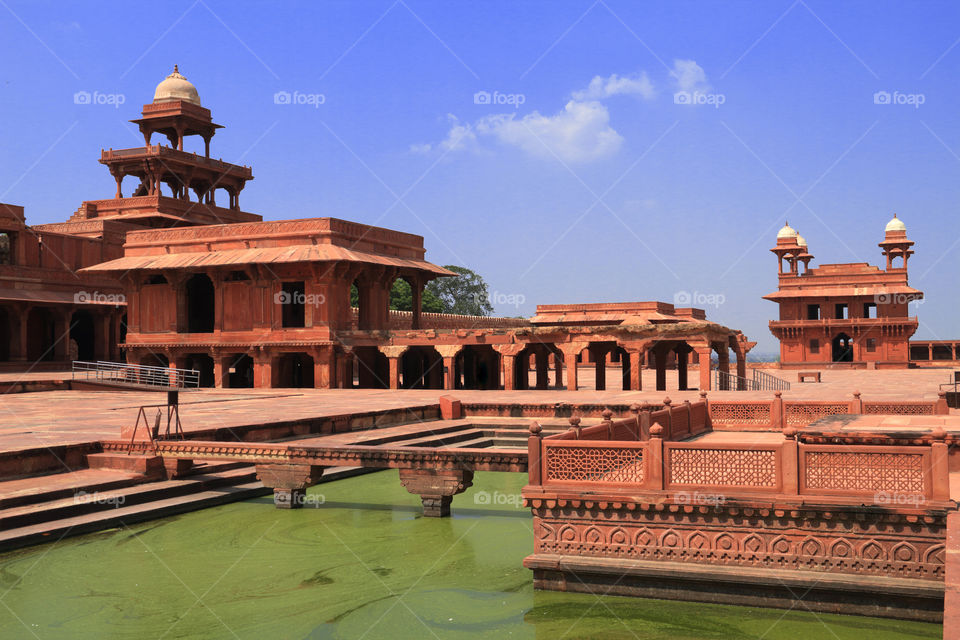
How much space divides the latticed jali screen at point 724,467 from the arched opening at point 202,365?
27070 millimetres

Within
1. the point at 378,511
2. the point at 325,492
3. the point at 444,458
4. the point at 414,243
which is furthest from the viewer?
the point at 414,243

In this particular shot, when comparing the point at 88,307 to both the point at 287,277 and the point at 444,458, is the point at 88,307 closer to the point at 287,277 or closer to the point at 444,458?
the point at 287,277

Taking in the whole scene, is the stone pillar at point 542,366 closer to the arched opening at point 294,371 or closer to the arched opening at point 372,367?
the arched opening at point 372,367

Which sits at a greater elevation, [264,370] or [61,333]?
[61,333]

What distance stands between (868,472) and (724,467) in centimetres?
120

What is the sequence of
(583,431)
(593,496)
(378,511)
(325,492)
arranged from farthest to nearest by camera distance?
(325,492), (378,511), (583,431), (593,496)

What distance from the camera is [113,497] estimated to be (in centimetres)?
1141

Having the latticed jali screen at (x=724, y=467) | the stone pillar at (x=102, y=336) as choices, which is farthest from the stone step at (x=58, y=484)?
the stone pillar at (x=102, y=336)

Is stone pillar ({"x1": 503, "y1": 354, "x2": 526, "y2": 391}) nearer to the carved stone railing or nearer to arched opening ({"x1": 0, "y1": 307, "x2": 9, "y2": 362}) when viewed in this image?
arched opening ({"x1": 0, "y1": 307, "x2": 9, "y2": 362})

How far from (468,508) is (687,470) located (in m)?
5.01

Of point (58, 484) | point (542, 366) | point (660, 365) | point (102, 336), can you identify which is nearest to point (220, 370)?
point (102, 336)

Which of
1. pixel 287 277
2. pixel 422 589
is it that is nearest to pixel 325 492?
pixel 422 589

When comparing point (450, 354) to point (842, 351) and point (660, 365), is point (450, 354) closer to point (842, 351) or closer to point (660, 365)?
point (660, 365)

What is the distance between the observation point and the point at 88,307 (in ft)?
116
